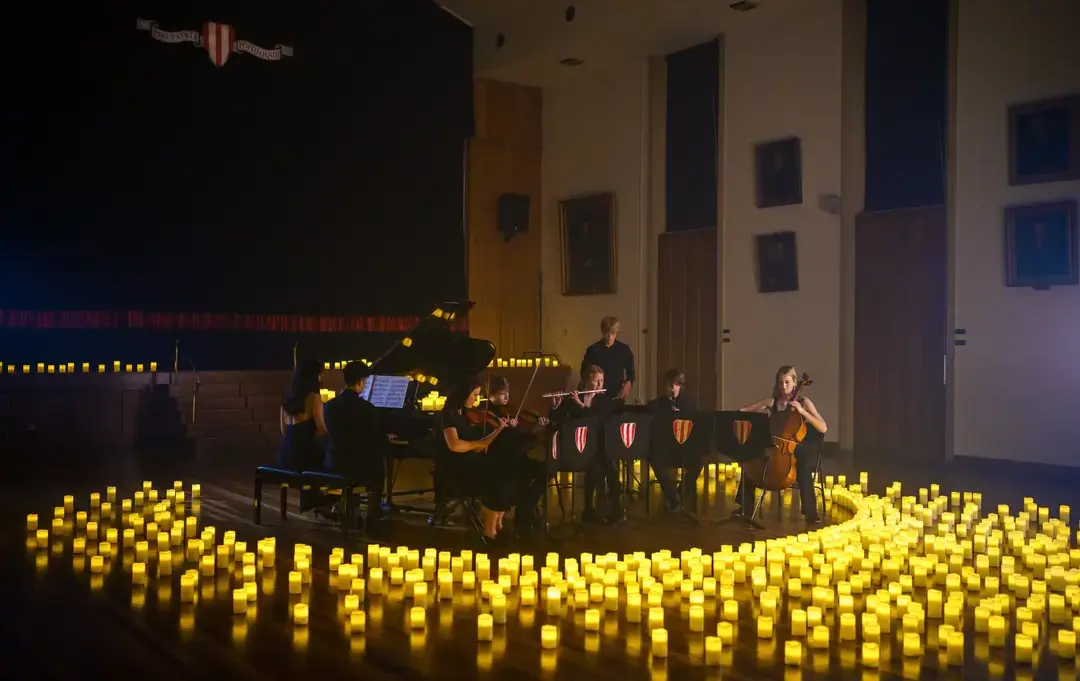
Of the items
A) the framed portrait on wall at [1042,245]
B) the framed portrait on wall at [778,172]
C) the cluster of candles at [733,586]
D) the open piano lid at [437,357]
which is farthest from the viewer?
the framed portrait on wall at [778,172]

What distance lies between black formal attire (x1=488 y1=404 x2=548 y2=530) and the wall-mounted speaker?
8.48 meters

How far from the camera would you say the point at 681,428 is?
6.37 metres

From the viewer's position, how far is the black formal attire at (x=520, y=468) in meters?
5.72

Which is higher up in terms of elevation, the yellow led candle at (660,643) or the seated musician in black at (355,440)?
the seated musician in black at (355,440)

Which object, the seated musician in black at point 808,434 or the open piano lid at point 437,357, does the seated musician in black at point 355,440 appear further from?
the seated musician in black at point 808,434

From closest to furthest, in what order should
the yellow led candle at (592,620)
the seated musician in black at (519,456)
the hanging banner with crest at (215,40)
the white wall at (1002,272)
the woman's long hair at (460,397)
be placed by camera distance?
1. the yellow led candle at (592,620)
2. the woman's long hair at (460,397)
3. the seated musician in black at (519,456)
4. the white wall at (1002,272)
5. the hanging banner with crest at (215,40)

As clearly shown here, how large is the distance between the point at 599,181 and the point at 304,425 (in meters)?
8.36

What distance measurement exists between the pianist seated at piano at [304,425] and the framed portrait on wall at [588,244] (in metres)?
7.63

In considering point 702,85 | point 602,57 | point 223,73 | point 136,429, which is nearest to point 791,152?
point 702,85

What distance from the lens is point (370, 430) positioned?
5.81 metres

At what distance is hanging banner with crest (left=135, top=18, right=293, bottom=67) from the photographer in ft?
37.2

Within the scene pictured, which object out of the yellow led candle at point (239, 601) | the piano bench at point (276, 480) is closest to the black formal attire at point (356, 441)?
the piano bench at point (276, 480)

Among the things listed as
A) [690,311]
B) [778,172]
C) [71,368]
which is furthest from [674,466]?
[71,368]

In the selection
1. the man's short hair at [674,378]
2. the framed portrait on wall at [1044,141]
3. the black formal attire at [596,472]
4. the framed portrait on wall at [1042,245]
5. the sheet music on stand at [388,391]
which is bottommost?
the black formal attire at [596,472]
